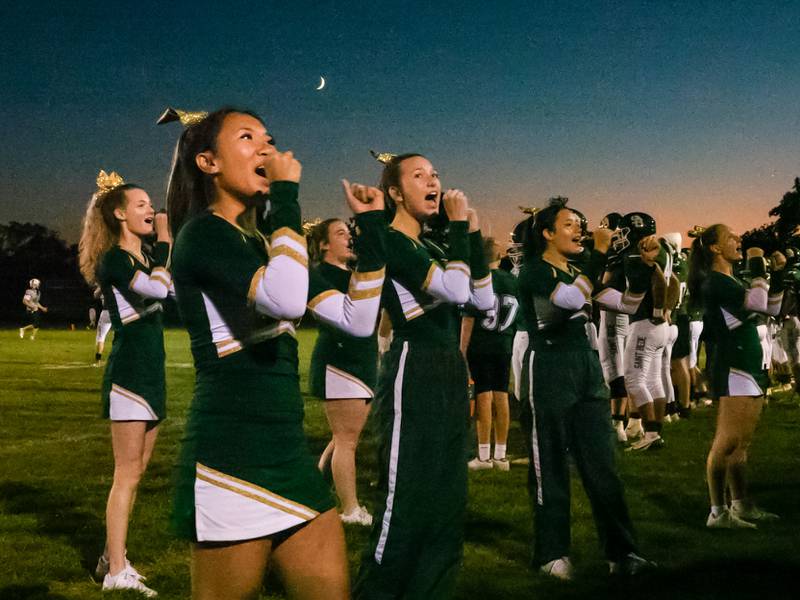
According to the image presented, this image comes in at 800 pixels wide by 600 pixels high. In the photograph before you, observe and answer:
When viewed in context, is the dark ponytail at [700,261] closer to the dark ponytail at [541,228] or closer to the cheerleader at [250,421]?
the dark ponytail at [541,228]

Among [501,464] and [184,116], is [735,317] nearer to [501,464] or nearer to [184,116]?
[501,464]

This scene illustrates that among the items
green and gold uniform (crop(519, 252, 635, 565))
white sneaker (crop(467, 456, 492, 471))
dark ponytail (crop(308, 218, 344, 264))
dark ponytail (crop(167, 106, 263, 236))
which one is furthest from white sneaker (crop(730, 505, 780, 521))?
dark ponytail (crop(167, 106, 263, 236))

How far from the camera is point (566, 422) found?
17.3ft

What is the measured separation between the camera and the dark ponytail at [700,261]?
20.9 feet

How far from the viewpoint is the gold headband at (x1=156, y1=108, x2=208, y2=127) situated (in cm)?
292

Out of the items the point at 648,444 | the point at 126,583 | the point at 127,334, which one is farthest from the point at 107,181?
the point at 648,444

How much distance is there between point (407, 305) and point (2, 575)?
131 inches

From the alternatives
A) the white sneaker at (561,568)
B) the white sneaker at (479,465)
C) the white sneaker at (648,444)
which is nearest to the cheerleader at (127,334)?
the white sneaker at (561,568)

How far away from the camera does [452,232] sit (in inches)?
162

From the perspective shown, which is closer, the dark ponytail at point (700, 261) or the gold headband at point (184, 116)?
the gold headband at point (184, 116)

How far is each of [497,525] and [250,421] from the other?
459cm

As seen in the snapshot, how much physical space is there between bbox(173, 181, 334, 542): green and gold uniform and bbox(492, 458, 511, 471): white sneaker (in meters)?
6.63

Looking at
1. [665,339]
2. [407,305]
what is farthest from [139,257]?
[665,339]

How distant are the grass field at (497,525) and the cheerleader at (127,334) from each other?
48 centimetres
